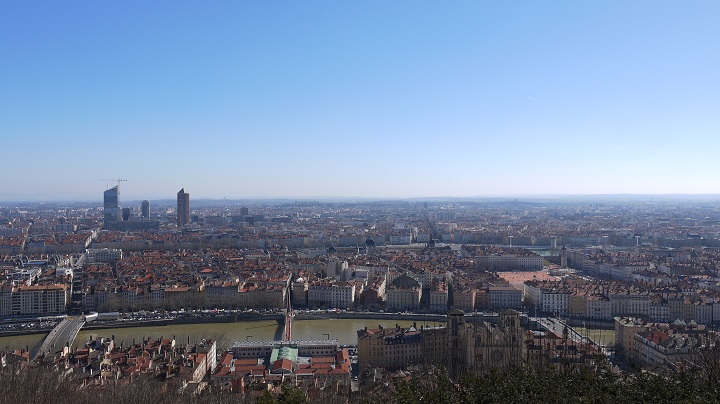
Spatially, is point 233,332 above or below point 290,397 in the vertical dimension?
below

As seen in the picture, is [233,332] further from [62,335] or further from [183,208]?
[183,208]

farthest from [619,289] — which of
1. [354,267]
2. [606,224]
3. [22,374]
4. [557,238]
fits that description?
[606,224]

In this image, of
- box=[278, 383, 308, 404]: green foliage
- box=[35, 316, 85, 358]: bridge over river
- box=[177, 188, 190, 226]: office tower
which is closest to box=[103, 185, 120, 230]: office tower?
box=[177, 188, 190, 226]: office tower

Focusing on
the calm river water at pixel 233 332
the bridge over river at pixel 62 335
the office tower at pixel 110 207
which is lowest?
the calm river water at pixel 233 332

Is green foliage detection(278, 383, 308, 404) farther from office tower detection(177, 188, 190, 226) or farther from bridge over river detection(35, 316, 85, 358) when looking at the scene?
office tower detection(177, 188, 190, 226)

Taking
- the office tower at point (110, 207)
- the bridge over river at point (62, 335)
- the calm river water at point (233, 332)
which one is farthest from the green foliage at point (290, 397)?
the office tower at point (110, 207)

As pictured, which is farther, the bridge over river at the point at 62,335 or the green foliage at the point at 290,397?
the bridge over river at the point at 62,335

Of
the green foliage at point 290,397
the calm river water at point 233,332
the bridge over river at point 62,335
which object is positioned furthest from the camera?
the calm river water at point 233,332

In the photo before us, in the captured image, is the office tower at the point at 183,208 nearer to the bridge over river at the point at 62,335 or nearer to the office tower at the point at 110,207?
the office tower at the point at 110,207

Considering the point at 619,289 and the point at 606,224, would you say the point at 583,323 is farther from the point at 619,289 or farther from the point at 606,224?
the point at 606,224

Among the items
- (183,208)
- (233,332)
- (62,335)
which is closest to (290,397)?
(233,332)
